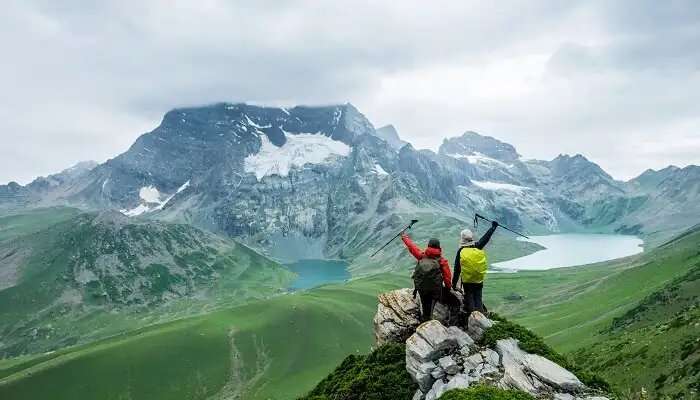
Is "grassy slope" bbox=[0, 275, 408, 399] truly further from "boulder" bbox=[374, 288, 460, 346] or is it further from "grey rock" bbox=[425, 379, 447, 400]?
"grey rock" bbox=[425, 379, 447, 400]

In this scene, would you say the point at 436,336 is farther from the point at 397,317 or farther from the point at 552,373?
the point at 552,373

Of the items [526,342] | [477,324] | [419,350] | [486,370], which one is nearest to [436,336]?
[419,350]

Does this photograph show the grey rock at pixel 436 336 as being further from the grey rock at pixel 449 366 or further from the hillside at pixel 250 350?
the hillside at pixel 250 350

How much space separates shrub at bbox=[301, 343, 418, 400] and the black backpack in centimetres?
567

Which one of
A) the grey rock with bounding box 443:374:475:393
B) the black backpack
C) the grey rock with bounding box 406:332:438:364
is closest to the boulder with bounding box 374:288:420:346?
the grey rock with bounding box 406:332:438:364

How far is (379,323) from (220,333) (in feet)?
482

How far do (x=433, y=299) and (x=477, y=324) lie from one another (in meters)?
2.71

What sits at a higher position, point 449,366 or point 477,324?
point 477,324

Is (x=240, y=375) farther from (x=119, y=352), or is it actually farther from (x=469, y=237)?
(x=469, y=237)

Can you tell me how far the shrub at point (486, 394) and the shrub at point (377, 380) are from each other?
643cm

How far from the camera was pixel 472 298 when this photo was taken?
92.1ft

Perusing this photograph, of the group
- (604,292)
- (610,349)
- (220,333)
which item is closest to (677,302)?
(610,349)

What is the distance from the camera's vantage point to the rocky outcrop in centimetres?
2258

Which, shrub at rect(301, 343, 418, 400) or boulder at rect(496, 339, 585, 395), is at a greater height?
boulder at rect(496, 339, 585, 395)
